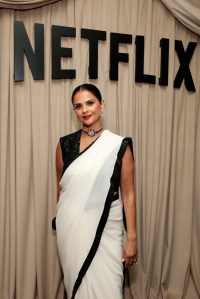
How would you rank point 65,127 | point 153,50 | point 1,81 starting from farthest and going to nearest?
point 153,50 → point 65,127 → point 1,81

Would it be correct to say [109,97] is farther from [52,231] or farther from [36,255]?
[36,255]

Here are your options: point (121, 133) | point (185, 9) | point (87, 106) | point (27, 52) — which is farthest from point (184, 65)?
point (27, 52)

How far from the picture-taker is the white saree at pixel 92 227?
1.60 metres

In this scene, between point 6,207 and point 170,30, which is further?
point 170,30

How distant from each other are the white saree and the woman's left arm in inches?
1.5

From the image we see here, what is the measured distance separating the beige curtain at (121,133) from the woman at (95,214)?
0.45 m

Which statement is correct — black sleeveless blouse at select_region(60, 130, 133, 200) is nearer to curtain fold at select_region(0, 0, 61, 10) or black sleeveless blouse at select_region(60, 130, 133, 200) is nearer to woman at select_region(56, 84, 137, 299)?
woman at select_region(56, 84, 137, 299)

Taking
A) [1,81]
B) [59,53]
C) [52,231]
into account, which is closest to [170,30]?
[59,53]

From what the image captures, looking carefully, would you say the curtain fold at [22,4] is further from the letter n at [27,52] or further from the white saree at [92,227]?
the white saree at [92,227]

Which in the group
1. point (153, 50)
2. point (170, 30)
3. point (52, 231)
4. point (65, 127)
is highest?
point (170, 30)

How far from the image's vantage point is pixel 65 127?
2178mm

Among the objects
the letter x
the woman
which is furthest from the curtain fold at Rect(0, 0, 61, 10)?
the letter x

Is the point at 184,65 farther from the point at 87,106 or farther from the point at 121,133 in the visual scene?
the point at 87,106

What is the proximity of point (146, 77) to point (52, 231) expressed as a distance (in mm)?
1265
